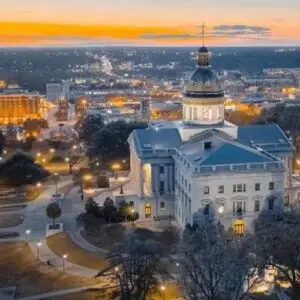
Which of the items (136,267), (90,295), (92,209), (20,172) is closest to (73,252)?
(92,209)

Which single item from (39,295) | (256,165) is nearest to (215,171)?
(256,165)

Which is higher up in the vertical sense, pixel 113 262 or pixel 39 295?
pixel 113 262

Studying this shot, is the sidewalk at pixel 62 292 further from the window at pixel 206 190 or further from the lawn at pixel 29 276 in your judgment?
the window at pixel 206 190

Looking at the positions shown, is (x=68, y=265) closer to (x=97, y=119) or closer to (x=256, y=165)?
(x=256, y=165)

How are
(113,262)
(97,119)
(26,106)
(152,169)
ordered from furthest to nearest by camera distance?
(26,106) < (97,119) < (152,169) < (113,262)

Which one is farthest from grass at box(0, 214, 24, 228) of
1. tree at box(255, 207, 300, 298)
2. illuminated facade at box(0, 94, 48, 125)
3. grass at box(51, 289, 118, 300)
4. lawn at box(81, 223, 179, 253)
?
illuminated facade at box(0, 94, 48, 125)

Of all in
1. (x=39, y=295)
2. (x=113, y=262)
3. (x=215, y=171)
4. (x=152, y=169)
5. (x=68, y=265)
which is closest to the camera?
(x=113, y=262)

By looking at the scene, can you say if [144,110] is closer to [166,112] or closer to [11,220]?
[166,112]
